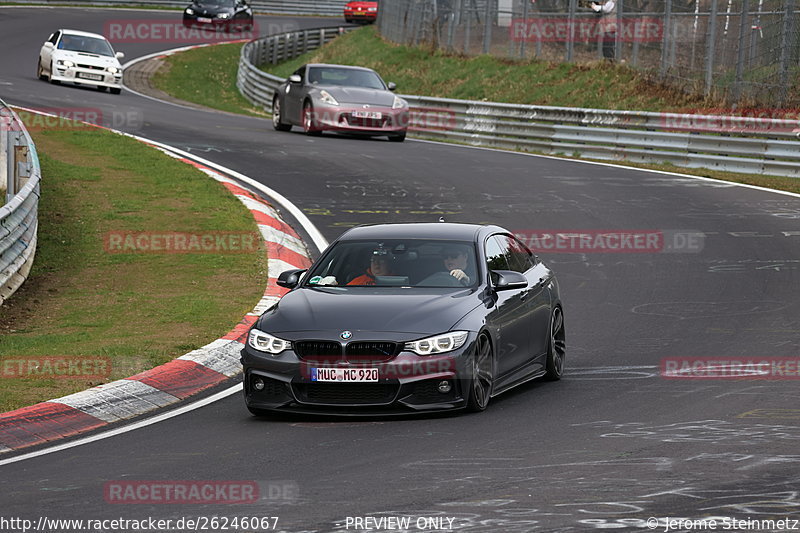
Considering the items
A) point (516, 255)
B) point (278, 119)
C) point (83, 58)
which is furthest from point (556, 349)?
point (83, 58)

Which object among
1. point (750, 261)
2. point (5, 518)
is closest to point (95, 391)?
point (5, 518)

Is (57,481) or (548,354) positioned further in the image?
(548,354)

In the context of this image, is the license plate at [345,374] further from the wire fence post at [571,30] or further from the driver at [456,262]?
the wire fence post at [571,30]

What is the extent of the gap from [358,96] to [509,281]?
1876 centimetres

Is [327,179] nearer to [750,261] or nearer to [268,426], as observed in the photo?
[750,261]

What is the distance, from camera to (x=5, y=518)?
681cm

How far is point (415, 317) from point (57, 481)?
2838mm

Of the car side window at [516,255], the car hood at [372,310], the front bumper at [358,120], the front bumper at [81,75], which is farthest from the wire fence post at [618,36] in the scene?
the car hood at [372,310]

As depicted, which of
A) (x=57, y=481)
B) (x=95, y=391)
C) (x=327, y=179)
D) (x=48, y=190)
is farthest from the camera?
(x=327, y=179)

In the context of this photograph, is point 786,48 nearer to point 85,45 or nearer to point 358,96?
point 358,96

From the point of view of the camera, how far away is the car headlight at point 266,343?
9.55 m

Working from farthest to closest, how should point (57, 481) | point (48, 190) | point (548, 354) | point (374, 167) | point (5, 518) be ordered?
point (374, 167) → point (48, 190) → point (548, 354) → point (57, 481) → point (5, 518)

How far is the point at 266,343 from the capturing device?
31.7ft

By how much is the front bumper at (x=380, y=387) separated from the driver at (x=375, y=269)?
1234 mm
